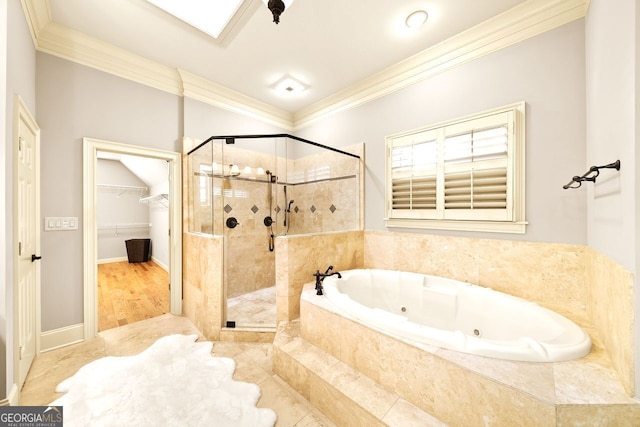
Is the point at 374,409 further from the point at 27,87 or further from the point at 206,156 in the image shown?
the point at 27,87

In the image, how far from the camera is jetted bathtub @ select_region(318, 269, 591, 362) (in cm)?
113

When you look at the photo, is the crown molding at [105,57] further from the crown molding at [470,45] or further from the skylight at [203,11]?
the crown molding at [470,45]

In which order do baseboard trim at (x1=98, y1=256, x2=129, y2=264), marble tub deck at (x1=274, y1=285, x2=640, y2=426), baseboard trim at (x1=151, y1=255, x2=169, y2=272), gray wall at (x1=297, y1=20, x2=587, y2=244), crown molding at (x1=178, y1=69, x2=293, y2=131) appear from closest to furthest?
marble tub deck at (x1=274, y1=285, x2=640, y2=426)
gray wall at (x1=297, y1=20, x2=587, y2=244)
crown molding at (x1=178, y1=69, x2=293, y2=131)
baseboard trim at (x1=151, y1=255, x2=169, y2=272)
baseboard trim at (x1=98, y1=256, x2=129, y2=264)

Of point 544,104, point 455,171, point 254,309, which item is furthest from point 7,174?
point 544,104

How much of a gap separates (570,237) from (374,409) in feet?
6.00

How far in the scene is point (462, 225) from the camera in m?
2.19

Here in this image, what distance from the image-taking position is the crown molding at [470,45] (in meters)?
1.78

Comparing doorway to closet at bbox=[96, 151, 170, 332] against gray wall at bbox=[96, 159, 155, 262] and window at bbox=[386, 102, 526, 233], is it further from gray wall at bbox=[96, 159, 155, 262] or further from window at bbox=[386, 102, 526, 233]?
window at bbox=[386, 102, 526, 233]

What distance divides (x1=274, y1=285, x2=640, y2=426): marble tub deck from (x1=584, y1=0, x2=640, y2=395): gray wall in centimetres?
15

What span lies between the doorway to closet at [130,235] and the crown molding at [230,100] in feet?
2.76

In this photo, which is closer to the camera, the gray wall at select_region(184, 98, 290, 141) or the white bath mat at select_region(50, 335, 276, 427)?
the white bath mat at select_region(50, 335, 276, 427)

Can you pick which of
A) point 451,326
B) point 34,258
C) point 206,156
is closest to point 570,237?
point 451,326

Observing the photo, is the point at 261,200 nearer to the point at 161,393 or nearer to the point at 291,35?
the point at 291,35

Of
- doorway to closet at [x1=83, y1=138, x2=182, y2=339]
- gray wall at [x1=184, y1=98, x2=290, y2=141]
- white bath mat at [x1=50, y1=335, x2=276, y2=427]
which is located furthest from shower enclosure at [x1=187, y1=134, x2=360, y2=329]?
white bath mat at [x1=50, y1=335, x2=276, y2=427]
